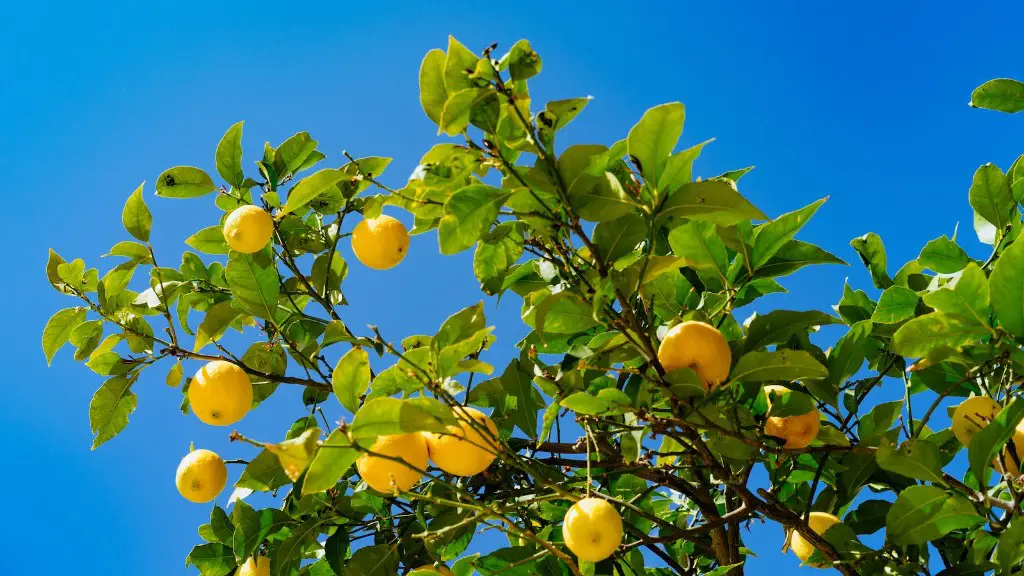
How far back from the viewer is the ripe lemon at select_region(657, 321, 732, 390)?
1.47 meters

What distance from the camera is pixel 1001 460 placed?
158 cm

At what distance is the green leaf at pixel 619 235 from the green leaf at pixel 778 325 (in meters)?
0.37

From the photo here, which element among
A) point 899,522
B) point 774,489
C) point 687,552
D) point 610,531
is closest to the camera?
point 610,531

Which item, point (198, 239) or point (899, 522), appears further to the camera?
point (198, 239)

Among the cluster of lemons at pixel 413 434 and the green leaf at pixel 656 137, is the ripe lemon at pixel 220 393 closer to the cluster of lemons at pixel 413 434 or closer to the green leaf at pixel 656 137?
the cluster of lemons at pixel 413 434

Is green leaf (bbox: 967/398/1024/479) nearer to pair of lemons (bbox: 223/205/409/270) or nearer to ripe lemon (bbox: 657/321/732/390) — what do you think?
ripe lemon (bbox: 657/321/732/390)

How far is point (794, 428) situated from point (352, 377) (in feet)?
2.99

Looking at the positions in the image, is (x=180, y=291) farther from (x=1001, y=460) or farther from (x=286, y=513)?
(x=1001, y=460)

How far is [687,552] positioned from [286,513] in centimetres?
115

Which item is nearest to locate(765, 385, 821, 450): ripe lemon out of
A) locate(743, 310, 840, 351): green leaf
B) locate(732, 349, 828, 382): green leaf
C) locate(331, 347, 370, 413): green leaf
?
locate(743, 310, 840, 351): green leaf

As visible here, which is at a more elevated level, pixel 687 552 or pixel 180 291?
pixel 180 291

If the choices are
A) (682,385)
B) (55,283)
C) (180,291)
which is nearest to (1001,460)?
(682,385)

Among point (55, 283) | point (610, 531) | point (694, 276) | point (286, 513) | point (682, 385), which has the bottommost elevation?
point (610, 531)

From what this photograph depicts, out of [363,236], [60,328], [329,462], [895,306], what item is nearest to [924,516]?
[895,306]
